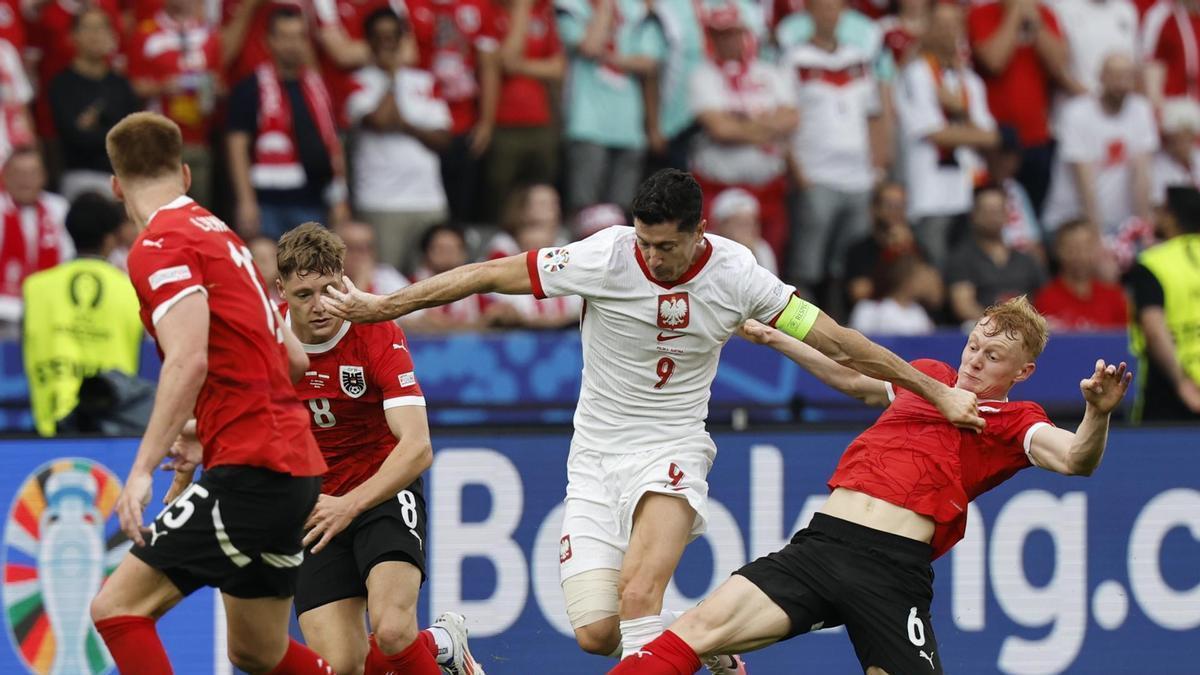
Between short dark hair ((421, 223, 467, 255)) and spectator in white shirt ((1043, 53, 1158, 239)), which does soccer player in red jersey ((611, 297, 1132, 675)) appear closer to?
short dark hair ((421, 223, 467, 255))

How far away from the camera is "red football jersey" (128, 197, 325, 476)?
6.05 m

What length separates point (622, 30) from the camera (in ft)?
41.3

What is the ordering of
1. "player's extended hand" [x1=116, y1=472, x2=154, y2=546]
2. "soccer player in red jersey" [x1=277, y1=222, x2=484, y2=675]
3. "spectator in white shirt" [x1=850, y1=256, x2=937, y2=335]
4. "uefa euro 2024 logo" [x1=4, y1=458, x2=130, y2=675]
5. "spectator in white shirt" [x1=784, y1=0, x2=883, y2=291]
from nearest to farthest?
"player's extended hand" [x1=116, y1=472, x2=154, y2=546], "soccer player in red jersey" [x1=277, y1=222, x2=484, y2=675], "uefa euro 2024 logo" [x1=4, y1=458, x2=130, y2=675], "spectator in white shirt" [x1=850, y1=256, x2=937, y2=335], "spectator in white shirt" [x1=784, y1=0, x2=883, y2=291]

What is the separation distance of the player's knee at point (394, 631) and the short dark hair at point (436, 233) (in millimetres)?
4770

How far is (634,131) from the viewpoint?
12.5m

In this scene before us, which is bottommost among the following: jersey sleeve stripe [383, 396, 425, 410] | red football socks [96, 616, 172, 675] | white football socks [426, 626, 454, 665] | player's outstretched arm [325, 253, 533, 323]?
white football socks [426, 626, 454, 665]

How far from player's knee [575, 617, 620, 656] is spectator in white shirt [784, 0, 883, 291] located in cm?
594

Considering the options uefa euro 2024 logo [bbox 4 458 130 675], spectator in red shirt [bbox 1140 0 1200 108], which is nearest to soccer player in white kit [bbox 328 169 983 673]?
uefa euro 2024 logo [bbox 4 458 130 675]

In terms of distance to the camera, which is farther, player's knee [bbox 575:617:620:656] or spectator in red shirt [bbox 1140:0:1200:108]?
spectator in red shirt [bbox 1140:0:1200:108]

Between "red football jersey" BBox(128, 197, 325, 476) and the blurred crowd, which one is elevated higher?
the blurred crowd

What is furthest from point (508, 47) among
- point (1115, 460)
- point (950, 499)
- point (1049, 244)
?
point (950, 499)

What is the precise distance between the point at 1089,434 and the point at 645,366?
1700mm

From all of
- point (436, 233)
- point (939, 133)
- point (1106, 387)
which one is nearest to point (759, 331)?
point (1106, 387)

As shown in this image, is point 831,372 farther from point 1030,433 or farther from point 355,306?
point 355,306
